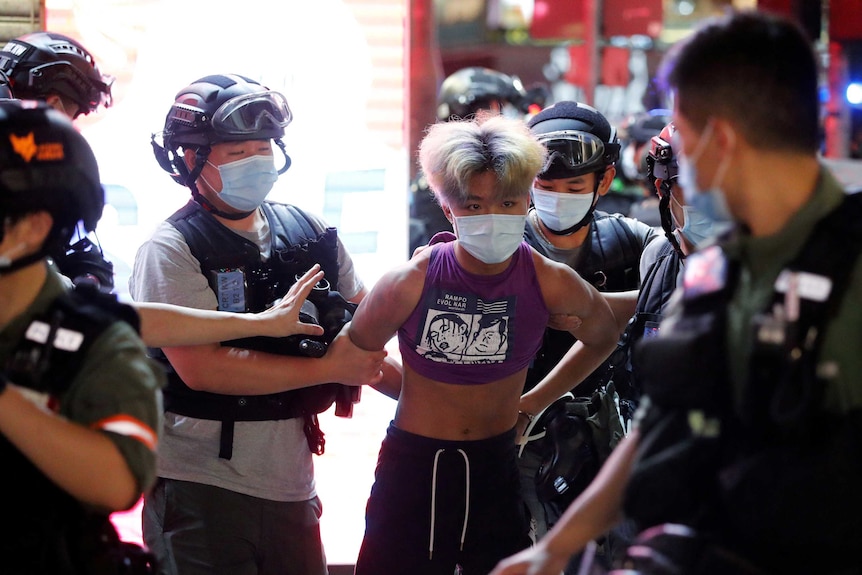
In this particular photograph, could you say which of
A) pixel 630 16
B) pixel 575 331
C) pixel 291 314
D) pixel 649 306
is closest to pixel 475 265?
pixel 575 331

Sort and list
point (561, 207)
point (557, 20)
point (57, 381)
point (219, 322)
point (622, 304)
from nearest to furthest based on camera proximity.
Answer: point (57, 381) < point (219, 322) < point (622, 304) < point (561, 207) < point (557, 20)

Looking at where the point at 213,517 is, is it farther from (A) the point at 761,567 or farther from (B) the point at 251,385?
(A) the point at 761,567

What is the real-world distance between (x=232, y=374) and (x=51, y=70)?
1393 millimetres

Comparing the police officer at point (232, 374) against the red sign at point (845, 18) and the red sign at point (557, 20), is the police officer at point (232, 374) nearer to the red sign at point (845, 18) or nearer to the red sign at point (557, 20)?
the red sign at point (845, 18)

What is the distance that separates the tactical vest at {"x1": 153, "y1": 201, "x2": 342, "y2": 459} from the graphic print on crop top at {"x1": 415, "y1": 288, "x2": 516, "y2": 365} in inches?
17.7

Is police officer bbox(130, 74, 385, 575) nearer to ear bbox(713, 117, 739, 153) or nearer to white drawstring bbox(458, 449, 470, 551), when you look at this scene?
white drawstring bbox(458, 449, 470, 551)

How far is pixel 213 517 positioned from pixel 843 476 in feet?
6.33

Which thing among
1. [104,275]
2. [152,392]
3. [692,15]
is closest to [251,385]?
[104,275]

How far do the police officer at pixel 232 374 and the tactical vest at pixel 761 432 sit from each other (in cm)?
134

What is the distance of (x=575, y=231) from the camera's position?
142 inches

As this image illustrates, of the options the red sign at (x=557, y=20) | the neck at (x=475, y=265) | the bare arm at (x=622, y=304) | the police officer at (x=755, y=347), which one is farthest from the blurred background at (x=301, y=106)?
the red sign at (x=557, y=20)

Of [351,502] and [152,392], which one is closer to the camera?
[152,392]

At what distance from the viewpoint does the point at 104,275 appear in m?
3.13

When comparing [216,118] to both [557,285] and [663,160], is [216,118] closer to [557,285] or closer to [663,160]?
[557,285]
